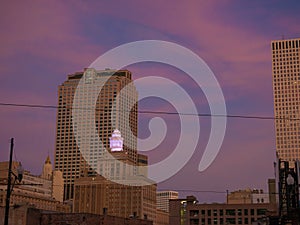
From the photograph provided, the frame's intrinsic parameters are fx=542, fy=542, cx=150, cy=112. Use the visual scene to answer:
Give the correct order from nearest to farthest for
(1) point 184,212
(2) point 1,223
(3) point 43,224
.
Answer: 1. (2) point 1,223
2. (3) point 43,224
3. (1) point 184,212

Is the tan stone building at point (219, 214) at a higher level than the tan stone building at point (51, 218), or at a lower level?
higher

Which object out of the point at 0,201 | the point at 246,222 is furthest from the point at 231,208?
the point at 0,201

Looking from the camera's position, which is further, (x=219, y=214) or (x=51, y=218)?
(x=219, y=214)

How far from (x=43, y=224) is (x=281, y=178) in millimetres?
38675

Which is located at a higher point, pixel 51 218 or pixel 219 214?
pixel 219 214

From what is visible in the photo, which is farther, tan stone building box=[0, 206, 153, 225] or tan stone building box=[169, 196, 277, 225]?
tan stone building box=[169, 196, 277, 225]

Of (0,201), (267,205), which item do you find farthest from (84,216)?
(0,201)

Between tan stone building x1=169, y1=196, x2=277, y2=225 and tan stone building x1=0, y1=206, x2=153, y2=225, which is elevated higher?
tan stone building x1=169, y1=196, x2=277, y2=225

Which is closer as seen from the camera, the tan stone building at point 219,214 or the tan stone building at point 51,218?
the tan stone building at point 51,218

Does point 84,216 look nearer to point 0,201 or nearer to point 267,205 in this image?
point 267,205

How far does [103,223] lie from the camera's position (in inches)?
3137

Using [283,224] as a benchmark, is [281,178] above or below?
above

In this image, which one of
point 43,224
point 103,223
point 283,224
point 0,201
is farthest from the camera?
point 0,201

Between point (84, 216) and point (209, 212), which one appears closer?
point (84, 216)
